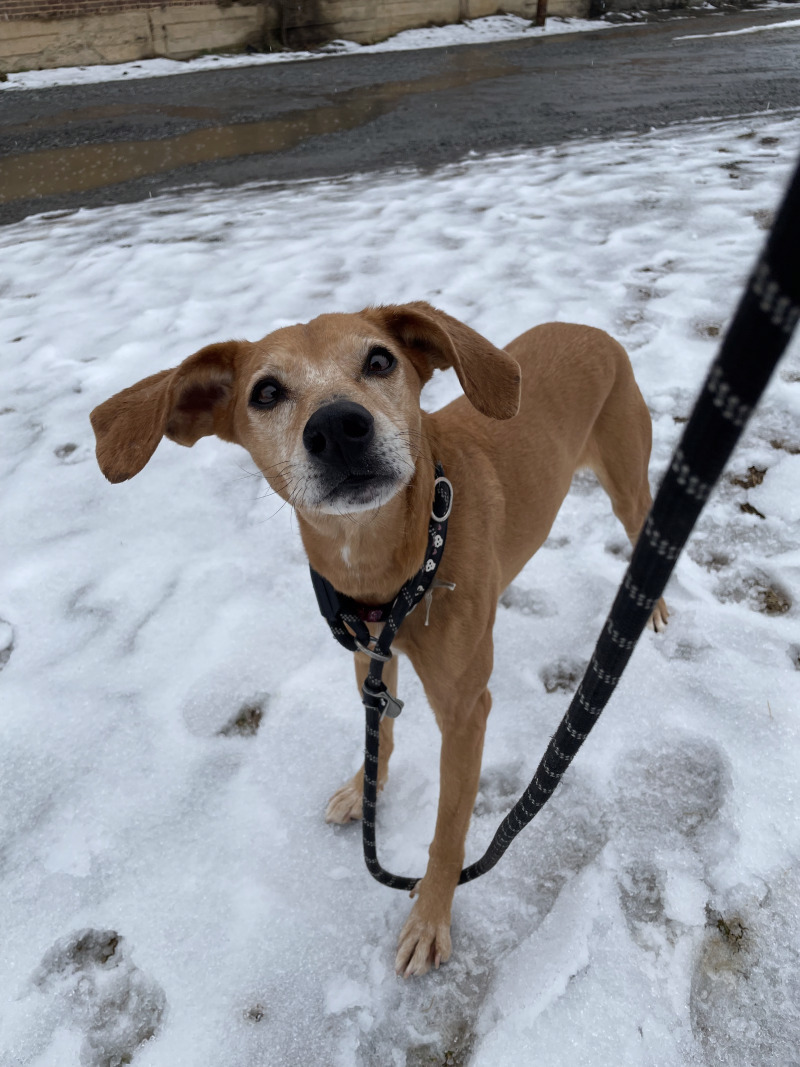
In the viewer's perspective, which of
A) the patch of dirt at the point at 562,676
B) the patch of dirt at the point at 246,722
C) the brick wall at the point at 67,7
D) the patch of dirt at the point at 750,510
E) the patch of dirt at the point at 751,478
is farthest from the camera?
the brick wall at the point at 67,7

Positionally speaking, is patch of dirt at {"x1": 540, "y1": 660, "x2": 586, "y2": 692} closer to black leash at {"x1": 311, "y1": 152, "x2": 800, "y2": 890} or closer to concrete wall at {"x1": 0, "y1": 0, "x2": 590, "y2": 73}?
black leash at {"x1": 311, "y1": 152, "x2": 800, "y2": 890}

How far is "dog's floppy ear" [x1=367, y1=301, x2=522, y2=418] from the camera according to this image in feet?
6.51

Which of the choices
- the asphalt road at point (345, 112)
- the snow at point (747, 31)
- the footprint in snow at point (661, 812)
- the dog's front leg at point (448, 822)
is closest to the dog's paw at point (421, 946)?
the dog's front leg at point (448, 822)

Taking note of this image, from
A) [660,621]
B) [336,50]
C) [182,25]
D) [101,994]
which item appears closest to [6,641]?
[101,994]

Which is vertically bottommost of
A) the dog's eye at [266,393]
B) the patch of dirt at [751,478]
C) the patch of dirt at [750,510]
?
the patch of dirt at [750,510]

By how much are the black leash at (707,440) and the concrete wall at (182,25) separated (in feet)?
60.7

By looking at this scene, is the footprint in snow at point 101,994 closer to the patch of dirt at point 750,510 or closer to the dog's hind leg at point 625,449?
the dog's hind leg at point 625,449

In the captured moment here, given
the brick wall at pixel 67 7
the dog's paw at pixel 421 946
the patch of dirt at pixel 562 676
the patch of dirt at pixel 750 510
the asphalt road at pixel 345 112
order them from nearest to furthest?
the dog's paw at pixel 421 946 → the patch of dirt at pixel 562 676 → the patch of dirt at pixel 750 510 → the asphalt road at pixel 345 112 → the brick wall at pixel 67 7

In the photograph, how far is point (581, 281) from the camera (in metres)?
5.11

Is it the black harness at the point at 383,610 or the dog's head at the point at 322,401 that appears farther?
the black harness at the point at 383,610

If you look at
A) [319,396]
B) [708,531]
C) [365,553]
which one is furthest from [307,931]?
[708,531]

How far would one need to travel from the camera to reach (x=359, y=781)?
2.41 m

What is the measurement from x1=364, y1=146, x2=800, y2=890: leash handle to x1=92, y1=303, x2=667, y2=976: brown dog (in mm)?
871

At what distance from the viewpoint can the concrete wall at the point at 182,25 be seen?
14.2 meters
